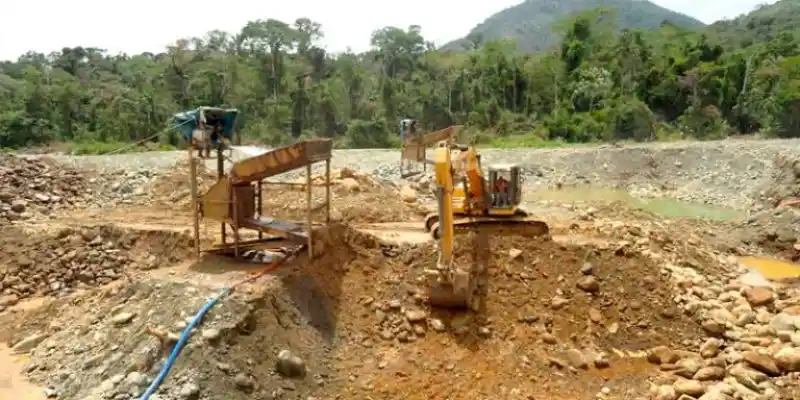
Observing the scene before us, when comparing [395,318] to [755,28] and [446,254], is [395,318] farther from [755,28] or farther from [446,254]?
[755,28]

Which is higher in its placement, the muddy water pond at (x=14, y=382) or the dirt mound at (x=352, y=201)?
the dirt mound at (x=352, y=201)

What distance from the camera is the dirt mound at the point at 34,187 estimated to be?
1338cm

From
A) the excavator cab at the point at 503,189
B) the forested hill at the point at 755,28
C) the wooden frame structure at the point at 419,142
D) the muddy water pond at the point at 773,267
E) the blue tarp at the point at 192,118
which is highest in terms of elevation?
the forested hill at the point at 755,28

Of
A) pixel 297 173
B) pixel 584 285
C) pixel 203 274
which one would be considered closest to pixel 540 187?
pixel 297 173

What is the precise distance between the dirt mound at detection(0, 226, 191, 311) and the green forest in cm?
1542

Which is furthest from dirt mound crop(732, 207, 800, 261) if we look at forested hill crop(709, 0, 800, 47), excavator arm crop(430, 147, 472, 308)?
forested hill crop(709, 0, 800, 47)

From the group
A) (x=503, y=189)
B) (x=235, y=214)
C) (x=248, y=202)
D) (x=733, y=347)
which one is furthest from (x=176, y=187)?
(x=733, y=347)

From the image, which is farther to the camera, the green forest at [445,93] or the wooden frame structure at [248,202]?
the green forest at [445,93]

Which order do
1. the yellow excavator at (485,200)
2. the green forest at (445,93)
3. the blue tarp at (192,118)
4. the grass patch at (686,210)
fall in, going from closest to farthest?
the blue tarp at (192,118) → the yellow excavator at (485,200) → the grass patch at (686,210) → the green forest at (445,93)

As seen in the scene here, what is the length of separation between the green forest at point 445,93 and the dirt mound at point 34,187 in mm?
10274

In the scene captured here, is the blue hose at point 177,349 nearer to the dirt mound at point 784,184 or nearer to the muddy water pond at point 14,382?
the muddy water pond at point 14,382

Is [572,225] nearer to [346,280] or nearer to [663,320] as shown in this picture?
[663,320]

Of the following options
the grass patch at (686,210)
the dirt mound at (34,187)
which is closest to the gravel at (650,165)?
the grass patch at (686,210)

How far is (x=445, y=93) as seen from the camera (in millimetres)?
39781
